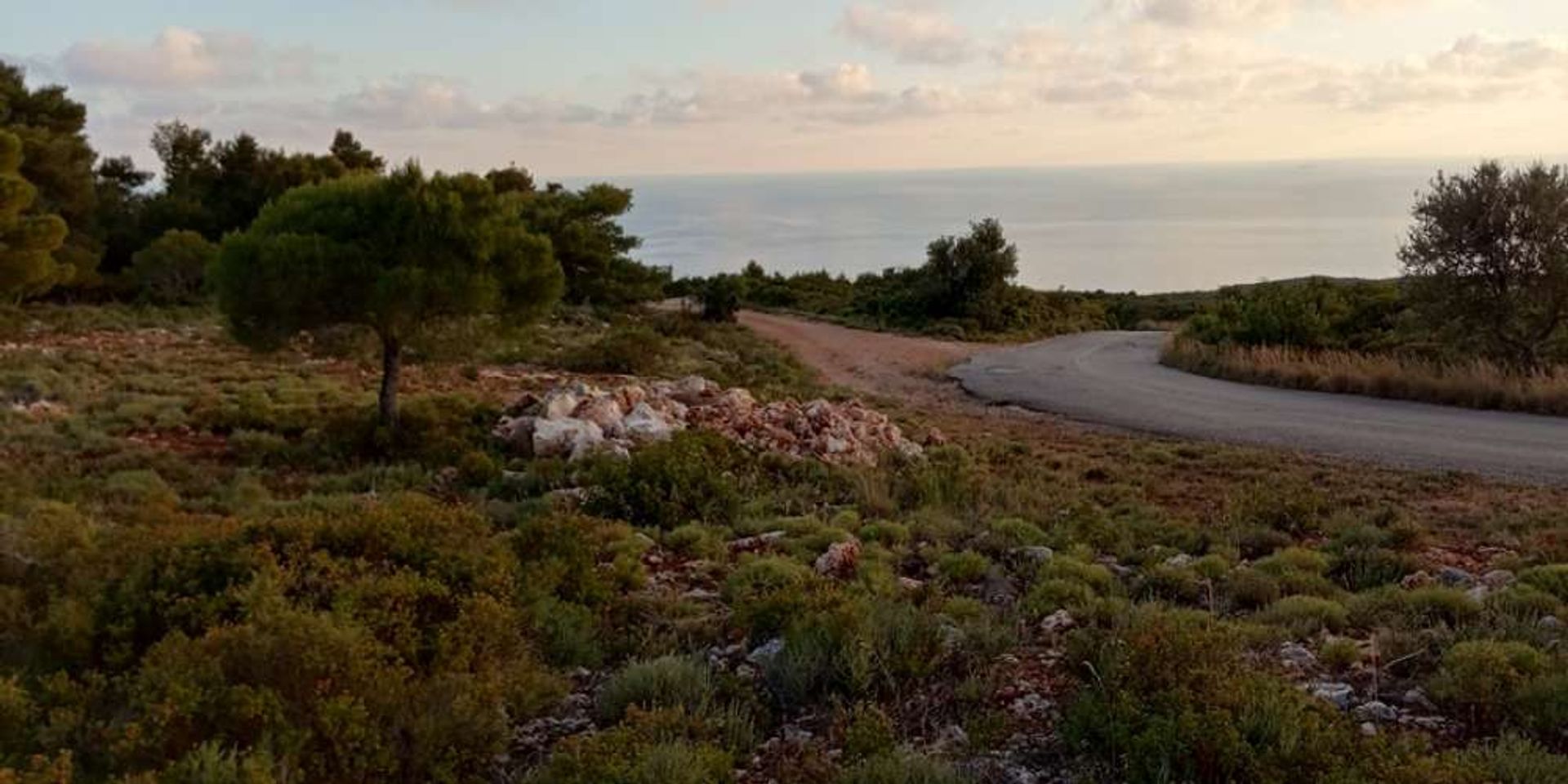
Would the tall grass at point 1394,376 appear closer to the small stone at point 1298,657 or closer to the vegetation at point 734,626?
the vegetation at point 734,626

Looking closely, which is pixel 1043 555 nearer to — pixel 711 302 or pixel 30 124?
pixel 711 302

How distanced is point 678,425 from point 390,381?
3.37 m

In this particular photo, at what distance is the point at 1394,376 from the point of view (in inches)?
768

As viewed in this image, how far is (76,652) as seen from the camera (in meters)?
5.31

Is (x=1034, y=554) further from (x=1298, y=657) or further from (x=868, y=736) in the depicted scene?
(x=868, y=736)

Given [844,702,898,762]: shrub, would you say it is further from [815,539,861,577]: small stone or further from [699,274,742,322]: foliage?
[699,274,742,322]: foliage

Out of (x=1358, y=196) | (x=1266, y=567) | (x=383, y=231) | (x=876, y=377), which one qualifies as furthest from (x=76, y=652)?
(x=1358, y=196)

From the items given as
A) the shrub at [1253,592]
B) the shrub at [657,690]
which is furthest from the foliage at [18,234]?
the shrub at [1253,592]

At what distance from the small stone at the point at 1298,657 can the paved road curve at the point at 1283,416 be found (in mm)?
8259

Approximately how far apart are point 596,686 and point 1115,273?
93.2 metres

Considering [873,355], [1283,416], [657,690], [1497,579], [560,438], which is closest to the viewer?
[657,690]

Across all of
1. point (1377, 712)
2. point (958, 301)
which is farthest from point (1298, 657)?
point (958, 301)

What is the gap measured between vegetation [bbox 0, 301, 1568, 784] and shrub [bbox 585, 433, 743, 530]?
0.03m

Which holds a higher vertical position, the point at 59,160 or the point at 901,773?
the point at 59,160
